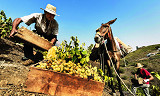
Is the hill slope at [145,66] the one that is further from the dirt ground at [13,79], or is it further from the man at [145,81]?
the dirt ground at [13,79]

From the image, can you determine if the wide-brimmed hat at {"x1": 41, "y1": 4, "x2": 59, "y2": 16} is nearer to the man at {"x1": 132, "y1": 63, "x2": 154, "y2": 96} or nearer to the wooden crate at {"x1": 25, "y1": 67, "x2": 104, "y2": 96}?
the wooden crate at {"x1": 25, "y1": 67, "x2": 104, "y2": 96}

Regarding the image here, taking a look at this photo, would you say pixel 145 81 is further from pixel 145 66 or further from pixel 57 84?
pixel 145 66

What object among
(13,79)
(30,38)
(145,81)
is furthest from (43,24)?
(145,81)

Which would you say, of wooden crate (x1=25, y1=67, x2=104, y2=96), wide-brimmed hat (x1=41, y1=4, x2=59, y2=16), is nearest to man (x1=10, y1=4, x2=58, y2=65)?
wide-brimmed hat (x1=41, y1=4, x2=59, y2=16)

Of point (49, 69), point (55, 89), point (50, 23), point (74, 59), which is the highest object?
point (50, 23)

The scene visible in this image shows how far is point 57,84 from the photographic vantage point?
1.70 m

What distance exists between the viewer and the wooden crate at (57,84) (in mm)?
1596

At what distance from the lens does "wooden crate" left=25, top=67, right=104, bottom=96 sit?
62.8 inches

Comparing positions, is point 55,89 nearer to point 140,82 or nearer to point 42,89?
point 42,89

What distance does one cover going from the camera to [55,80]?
1.70 metres

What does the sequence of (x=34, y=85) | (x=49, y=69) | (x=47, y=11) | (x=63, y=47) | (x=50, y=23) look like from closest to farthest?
(x=34, y=85) → (x=49, y=69) → (x=63, y=47) → (x=47, y=11) → (x=50, y=23)

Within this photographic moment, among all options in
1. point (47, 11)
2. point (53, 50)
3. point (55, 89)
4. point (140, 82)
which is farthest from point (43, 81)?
point (140, 82)

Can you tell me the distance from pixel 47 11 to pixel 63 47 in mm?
1695

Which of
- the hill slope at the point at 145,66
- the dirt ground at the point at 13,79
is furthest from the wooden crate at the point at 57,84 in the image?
the hill slope at the point at 145,66
